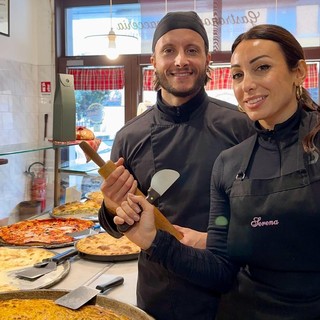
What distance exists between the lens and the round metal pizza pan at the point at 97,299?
131cm

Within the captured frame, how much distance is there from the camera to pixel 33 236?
221 cm

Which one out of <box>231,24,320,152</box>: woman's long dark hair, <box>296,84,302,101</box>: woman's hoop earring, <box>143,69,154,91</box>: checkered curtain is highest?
<box>143,69,154,91</box>: checkered curtain

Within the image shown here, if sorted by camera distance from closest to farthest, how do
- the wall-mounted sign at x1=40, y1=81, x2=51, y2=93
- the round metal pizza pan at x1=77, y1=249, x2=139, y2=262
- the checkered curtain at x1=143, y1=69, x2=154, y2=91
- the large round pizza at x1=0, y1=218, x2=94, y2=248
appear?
the round metal pizza pan at x1=77, y1=249, x2=139, y2=262, the large round pizza at x1=0, y1=218, x2=94, y2=248, the checkered curtain at x1=143, y1=69, x2=154, y2=91, the wall-mounted sign at x1=40, y1=81, x2=51, y2=93

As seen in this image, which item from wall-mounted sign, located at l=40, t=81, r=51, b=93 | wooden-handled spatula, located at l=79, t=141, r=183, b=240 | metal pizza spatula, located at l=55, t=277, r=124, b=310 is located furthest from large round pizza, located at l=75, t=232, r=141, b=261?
wall-mounted sign, located at l=40, t=81, r=51, b=93

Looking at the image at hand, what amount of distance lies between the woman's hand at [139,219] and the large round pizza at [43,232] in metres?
0.91

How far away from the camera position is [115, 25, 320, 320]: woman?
46.8 inches

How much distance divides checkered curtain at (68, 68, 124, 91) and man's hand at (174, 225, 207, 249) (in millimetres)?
3739

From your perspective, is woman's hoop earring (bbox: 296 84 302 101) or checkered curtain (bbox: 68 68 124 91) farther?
checkered curtain (bbox: 68 68 124 91)

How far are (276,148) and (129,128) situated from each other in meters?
0.62

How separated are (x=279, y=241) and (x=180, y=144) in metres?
0.54

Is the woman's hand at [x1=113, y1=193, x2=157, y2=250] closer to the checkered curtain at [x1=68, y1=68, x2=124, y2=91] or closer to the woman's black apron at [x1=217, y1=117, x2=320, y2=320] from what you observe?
the woman's black apron at [x1=217, y1=117, x2=320, y2=320]

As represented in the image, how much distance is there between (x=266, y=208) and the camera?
48.6 inches

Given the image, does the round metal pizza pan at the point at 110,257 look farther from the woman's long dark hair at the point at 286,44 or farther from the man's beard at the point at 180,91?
the woman's long dark hair at the point at 286,44

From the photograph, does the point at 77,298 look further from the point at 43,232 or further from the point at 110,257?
the point at 43,232
